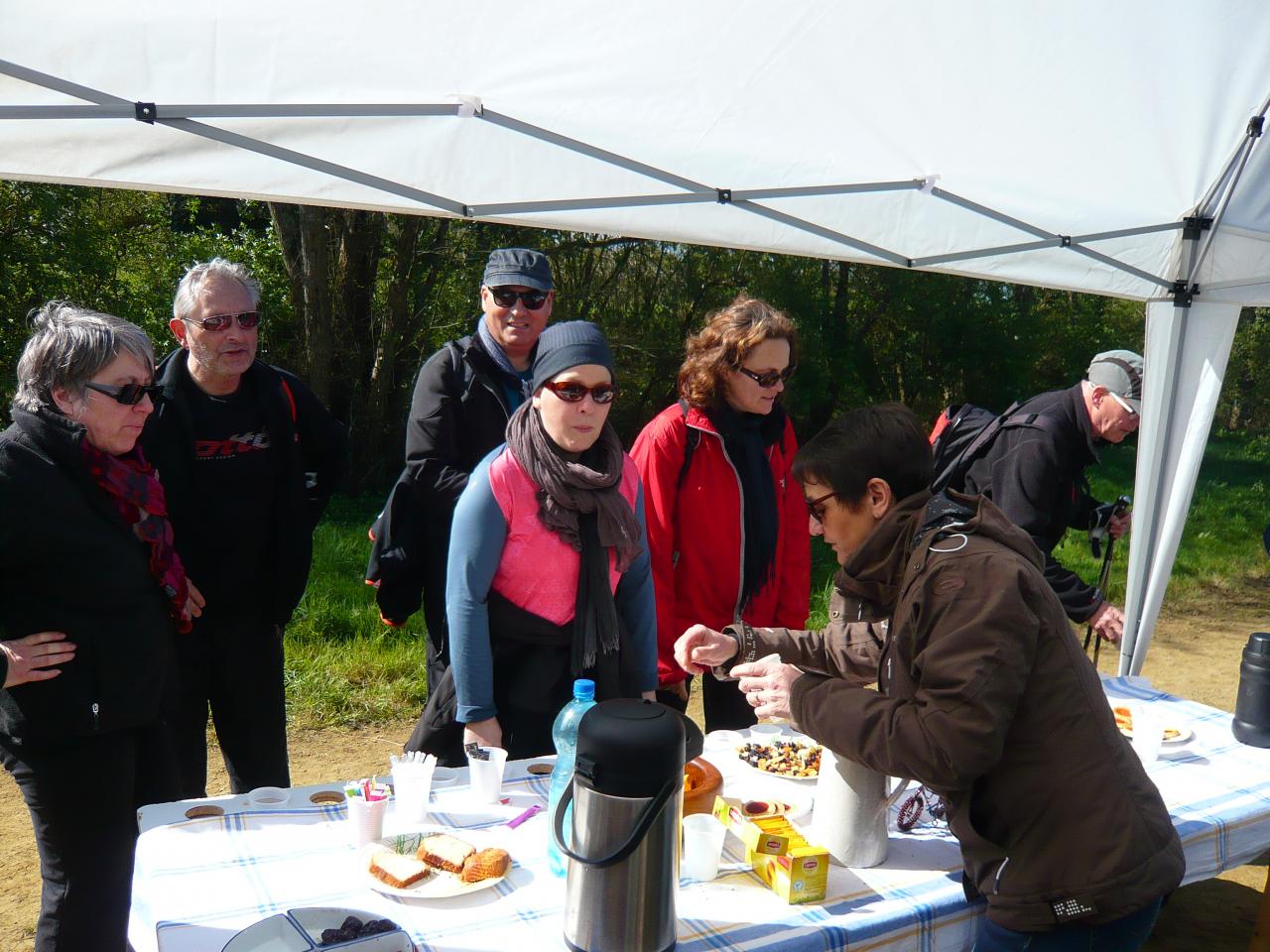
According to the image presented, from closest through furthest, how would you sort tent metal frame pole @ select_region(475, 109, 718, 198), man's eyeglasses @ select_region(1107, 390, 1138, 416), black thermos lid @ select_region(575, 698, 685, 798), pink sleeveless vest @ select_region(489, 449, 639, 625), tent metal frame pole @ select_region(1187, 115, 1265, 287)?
black thermos lid @ select_region(575, 698, 685, 798)
pink sleeveless vest @ select_region(489, 449, 639, 625)
tent metal frame pole @ select_region(475, 109, 718, 198)
tent metal frame pole @ select_region(1187, 115, 1265, 287)
man's eyeglasses @ select_region(1107, 390, 1138, 416)

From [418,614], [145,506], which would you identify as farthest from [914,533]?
[418,614]

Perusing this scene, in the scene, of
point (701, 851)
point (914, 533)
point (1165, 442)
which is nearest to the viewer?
point (914, 533)

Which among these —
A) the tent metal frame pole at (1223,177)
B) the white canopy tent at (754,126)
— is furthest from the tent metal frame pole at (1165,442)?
the tent metal frame pole at (1223,177)

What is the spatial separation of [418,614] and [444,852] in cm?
471

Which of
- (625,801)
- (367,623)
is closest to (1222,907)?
(625,801)

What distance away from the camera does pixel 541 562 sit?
2420mm

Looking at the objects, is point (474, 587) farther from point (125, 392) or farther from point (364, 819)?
point (125, 392)

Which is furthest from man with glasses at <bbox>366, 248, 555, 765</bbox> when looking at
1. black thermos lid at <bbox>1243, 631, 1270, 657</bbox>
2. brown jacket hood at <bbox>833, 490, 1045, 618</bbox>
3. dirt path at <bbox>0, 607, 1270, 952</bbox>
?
black thermos lid at <bbox>1243, 631, 1270, 657</bbox>

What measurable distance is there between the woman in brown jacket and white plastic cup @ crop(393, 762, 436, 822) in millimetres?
759

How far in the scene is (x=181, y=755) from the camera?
9.50 ft

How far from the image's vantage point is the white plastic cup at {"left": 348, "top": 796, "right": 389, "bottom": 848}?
1.85 m

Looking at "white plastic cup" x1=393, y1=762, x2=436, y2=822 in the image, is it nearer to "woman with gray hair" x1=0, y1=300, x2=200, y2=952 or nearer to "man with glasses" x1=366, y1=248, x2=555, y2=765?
"woman with gray hair" x1=0, y1=300, x2=200, y2=952

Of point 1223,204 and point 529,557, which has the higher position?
point 1223,204

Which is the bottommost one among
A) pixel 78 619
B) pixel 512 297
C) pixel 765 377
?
pixel 78 619
